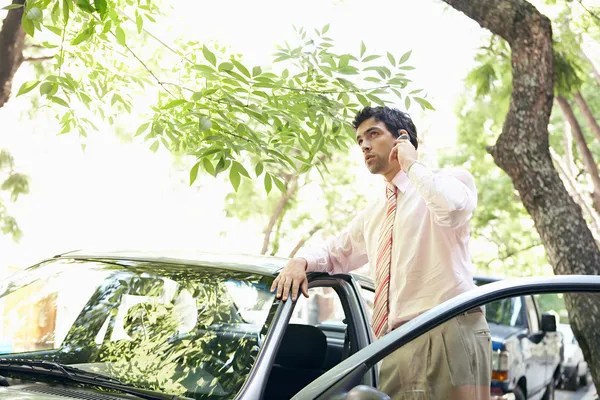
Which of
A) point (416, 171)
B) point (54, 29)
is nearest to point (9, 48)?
point (54, 29)

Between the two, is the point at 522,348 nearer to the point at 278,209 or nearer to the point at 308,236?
the point at 278,209

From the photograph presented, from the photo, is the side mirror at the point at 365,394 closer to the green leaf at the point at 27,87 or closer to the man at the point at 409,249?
the man at the point at 409,249

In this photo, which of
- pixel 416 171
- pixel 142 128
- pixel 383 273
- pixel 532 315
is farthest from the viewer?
pixel 142 128

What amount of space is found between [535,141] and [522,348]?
508 centimetres

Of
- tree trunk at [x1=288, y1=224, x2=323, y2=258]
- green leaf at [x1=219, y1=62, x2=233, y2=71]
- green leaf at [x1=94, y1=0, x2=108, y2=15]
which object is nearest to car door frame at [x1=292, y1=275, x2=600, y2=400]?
green leaf at [x1=94, y1=0, x2=108, y2=15]

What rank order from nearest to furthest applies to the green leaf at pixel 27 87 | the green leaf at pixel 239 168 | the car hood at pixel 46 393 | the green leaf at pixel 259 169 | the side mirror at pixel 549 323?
the side mirror at pixel 549 323 < the car hood at pixel 46 393 < the green leaf at pixel 239 168 < the green leaf at pixel 27 87 < the green leaf at pixel 259 169

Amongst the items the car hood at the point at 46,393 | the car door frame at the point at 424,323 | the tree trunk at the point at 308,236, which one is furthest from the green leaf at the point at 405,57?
the tree trunk at the point at 308,236

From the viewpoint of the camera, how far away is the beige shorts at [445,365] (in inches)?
98.0

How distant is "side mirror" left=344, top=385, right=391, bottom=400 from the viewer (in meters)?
2.29

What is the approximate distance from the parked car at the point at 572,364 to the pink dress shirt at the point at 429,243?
891 millimetres

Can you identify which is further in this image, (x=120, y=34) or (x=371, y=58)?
(x=371, y=58)

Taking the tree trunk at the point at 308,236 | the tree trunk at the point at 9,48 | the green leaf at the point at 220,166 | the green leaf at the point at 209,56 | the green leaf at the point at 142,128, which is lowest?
the green leaf at the point at 220,166

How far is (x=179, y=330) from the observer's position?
342 cm

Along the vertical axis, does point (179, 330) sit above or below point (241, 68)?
below
